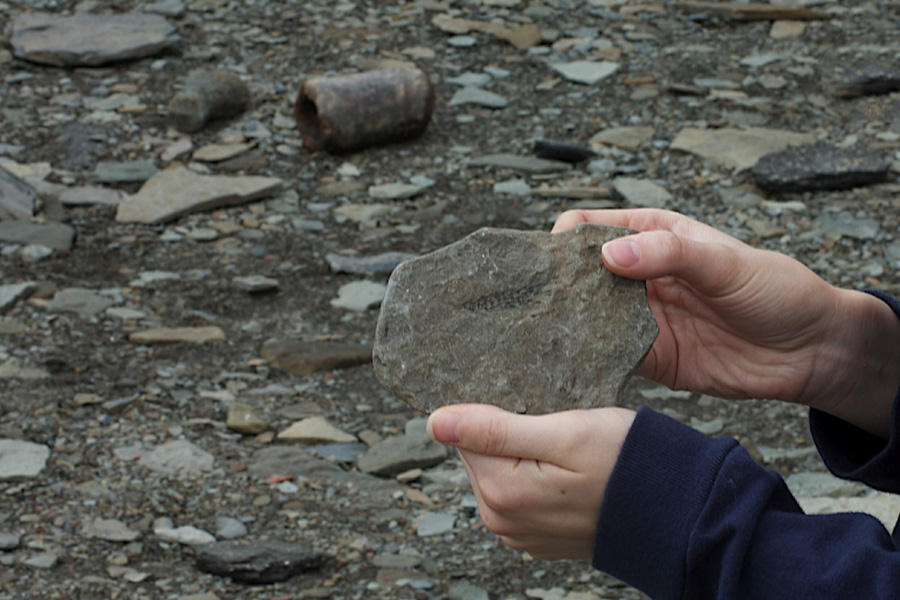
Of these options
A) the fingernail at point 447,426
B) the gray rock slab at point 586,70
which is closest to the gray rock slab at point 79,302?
the fingernail at point 447,426

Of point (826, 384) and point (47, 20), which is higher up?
point (826, 384)

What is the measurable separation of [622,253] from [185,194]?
3.70 metres

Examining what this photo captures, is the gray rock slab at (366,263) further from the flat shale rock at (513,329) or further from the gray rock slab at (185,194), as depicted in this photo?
the flat shale rock at (513,329)

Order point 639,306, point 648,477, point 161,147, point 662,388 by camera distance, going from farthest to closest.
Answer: point 161,147 < point 662,388 < point 639,306 < point 648,477

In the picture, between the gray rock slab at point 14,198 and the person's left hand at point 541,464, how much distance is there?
3746 millimetres

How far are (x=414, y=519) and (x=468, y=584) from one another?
360 mm

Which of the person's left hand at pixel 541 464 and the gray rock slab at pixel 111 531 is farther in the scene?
the gray rock slab at pixel 111 531

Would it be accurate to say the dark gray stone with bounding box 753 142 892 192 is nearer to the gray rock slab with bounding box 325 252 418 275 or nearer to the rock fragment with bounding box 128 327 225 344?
the gray rock slab with bounding box 325 252 418 275

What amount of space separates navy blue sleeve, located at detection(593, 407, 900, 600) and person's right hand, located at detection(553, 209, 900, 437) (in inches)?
14.4

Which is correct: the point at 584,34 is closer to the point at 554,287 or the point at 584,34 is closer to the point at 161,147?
the point at 161,147

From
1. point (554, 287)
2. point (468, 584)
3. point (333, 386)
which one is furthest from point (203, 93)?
point (554, 287)

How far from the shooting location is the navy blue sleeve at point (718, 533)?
1.40 metres

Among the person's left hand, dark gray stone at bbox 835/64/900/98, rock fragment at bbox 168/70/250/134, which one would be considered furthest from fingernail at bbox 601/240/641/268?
dark gray stone at bbox 835/64/900/98

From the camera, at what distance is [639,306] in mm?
1825
